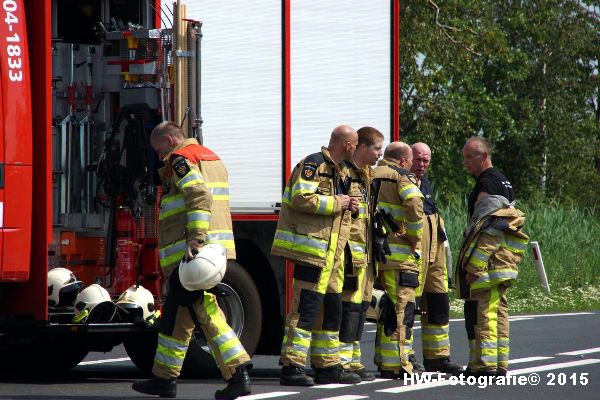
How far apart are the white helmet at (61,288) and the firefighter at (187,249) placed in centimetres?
123

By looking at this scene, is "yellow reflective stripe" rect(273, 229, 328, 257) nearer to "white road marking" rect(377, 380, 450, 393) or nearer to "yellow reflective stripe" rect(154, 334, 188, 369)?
"white road marking" rect(377, 380, 450, 393)

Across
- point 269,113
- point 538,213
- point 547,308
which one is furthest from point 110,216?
point 538,213

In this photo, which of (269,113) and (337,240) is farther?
(269,113)

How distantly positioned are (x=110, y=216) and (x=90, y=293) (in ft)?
3.03

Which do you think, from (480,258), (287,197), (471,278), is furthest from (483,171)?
(287,197)

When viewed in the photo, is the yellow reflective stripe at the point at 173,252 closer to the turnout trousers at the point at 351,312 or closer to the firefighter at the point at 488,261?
the turnout trousers at the point at 351,312

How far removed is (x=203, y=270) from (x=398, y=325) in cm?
238

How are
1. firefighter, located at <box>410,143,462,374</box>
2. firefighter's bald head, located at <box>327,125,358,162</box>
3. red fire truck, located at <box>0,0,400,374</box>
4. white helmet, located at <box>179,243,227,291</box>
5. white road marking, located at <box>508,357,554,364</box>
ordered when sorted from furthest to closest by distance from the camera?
white road marking, located at <box>508,357,554,364</box> < firefighter, located at <box>410,143,462,374</box> < red fire truck, located at <box>0,0,400,374</box> < firefighter's bald head, located at <box>327,125,358,162</box> < white helmet, located at <box>179,243,227,291</box>

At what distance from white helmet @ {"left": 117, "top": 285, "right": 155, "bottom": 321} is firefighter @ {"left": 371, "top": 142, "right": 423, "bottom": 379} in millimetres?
1718

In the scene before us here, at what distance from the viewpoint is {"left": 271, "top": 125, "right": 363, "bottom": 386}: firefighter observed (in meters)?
10.1

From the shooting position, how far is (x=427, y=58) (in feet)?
99.7

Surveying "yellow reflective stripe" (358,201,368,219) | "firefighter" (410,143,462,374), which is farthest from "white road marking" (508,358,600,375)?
"yellow reflective stripe" (358,201,368,219)

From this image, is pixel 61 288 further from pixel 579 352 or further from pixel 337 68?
pixel 579 352

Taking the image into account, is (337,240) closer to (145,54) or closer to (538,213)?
(145,54)
